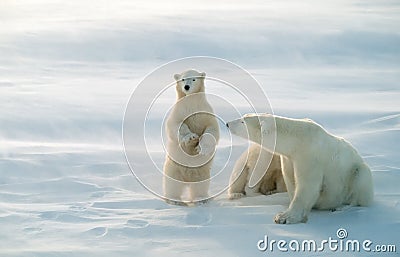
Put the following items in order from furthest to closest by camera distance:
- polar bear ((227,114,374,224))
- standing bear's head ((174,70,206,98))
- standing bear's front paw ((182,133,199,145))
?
standing bear's head ((174,70,206,98)), standing bear's front paw ((182,133,199,145)), polar bear ((227,114,374,224))

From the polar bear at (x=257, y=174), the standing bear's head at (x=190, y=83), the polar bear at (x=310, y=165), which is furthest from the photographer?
the polar bear at (x=257, y=174)

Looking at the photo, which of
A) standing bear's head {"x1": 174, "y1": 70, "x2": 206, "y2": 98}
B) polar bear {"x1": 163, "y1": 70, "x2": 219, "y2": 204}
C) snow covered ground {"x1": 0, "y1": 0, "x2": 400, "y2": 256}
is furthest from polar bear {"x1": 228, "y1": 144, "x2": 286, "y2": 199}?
standing bear's head {"x1": 174, "y1": 70, "x2": 206, "y2": 98}

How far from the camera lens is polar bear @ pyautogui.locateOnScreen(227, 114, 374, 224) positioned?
16.4 ft

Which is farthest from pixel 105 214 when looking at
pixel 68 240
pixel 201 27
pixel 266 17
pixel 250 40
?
pixel 266 17

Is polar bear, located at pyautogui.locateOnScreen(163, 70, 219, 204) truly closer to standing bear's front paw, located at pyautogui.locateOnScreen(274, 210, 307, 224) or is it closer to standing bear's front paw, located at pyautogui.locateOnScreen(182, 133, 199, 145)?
standing bear's front paw, located at pyautogui.locateOnScreen(182, 133, 199, 145)

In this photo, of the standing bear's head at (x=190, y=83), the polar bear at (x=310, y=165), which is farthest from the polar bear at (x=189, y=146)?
the polar bear at (x=310, y=165)

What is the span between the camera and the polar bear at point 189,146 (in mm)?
5637

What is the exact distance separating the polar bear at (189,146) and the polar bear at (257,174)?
34 centimetres

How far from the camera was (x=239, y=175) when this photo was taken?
233 inches

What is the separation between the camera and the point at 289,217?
4887mm

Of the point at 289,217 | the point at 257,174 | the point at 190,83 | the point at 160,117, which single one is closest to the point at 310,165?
the point at 289,217

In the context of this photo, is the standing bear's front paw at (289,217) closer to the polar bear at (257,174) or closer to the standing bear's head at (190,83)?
the polar bear at (257,174)

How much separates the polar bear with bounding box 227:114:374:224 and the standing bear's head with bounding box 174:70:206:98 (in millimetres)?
637

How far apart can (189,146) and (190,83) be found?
0.53 metres
